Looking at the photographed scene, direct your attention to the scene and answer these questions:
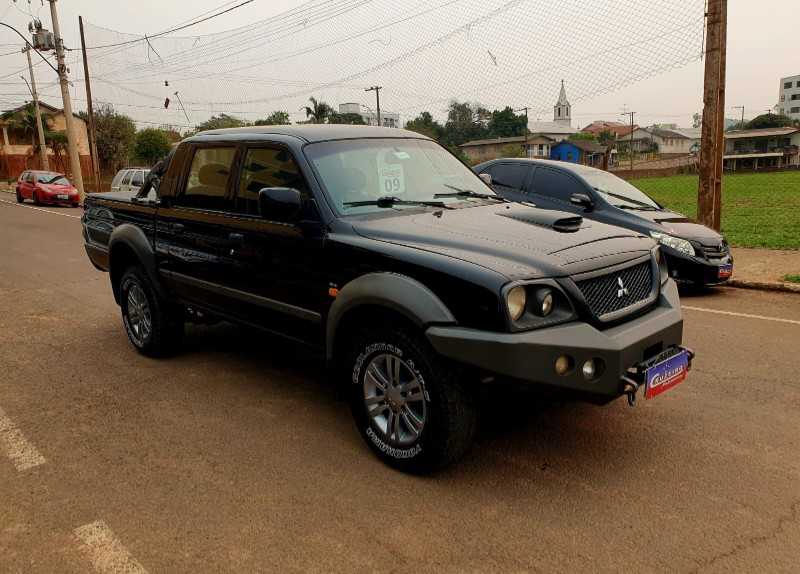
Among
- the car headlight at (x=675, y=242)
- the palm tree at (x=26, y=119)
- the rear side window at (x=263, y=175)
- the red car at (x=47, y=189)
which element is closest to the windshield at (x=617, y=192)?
the car headlight at (x=675, y=242)

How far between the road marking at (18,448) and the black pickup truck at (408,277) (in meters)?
1.48

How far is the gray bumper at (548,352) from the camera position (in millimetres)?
2893

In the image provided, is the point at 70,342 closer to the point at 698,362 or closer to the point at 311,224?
the point at 311,224

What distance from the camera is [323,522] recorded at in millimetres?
2957

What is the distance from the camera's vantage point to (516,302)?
2971 mm

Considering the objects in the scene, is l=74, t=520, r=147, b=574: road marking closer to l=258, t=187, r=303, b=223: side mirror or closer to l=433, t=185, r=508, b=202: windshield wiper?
l=258, t=187, r=303, b=223: side mirror

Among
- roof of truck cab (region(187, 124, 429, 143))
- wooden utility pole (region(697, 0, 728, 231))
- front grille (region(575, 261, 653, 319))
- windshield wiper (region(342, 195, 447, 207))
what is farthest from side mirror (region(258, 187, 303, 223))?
wooden utility pole (region(697, 0, 728, 231))

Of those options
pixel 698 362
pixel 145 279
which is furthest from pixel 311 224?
pixel 698 362

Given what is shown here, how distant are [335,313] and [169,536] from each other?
1354mm

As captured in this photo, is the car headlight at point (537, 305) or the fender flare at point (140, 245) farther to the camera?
the fender flare at point (140, 245)

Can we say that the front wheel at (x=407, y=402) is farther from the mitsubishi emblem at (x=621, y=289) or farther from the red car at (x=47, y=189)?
the red car at (x=47, y=189)

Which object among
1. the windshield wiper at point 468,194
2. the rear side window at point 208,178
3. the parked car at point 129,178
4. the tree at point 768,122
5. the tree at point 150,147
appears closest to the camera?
the windshield wiper at point 468,194

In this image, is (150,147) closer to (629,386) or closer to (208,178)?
(208,178)

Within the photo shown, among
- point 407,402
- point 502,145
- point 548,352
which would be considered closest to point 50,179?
point 407,402
